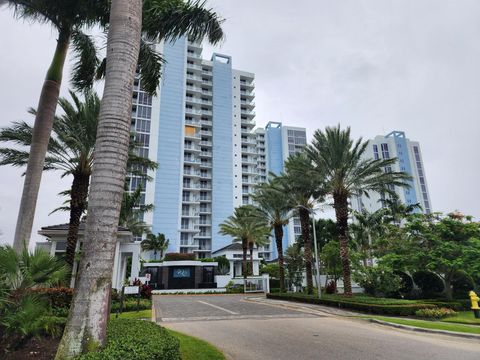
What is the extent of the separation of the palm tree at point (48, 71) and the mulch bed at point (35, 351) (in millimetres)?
4808

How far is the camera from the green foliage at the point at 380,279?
2522cm

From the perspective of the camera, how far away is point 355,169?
22203mm

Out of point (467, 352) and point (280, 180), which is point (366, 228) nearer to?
point (280, 180)

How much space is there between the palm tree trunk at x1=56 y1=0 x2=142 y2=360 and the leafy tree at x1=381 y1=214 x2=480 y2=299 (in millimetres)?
23581

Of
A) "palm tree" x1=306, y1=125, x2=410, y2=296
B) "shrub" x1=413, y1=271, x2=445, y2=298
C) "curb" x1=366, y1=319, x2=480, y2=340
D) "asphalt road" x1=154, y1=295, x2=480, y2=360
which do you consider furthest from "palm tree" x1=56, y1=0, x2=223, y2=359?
"shrub" x1=413, y1=271, x2=445, y2=298

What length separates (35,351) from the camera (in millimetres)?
5680

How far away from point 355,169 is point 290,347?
15794mm

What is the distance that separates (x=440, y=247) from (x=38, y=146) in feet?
82.9

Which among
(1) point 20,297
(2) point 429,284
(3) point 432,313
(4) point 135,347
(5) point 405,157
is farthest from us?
(5) point 405,157

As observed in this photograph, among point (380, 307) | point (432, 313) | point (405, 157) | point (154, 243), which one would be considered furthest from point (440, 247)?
point (405, 157)

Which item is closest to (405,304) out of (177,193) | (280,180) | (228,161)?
(280,180)

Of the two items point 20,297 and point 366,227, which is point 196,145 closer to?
point 366,227

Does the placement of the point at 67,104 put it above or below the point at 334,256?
above

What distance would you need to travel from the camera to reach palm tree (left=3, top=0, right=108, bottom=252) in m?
10.2
